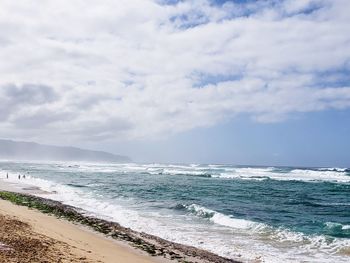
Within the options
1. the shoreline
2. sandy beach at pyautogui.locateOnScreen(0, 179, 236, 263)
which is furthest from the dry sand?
the shoreline

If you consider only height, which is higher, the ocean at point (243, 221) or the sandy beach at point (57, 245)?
the sandy beach at point (57, 245)

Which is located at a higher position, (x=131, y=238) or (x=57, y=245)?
(x=57, y=245)

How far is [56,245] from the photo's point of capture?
13438 millimetres

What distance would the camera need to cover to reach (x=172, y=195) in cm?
3791

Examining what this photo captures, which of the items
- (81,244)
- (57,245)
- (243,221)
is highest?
(57,245)

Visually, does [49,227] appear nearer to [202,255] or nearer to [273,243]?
[202,255]

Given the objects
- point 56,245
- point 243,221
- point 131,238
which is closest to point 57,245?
point 56,245

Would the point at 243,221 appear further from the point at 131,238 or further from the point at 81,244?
the point at 81,244

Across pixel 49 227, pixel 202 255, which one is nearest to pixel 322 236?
pixel 202 255

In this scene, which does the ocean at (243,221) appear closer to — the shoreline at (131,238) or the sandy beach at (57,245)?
the shoreline at (131,238)

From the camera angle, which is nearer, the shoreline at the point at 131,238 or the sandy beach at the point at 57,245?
the sandy beach at the point at 57,245

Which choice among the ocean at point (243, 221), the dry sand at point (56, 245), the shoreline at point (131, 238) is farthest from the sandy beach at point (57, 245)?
the ocean at point (243, 221)

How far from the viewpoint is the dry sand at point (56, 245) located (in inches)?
448

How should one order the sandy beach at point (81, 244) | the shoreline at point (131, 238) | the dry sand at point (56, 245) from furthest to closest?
the shoreline at point (131, 238), the sandy beach at point (81, 244), the dry sand at point (56, 245)
